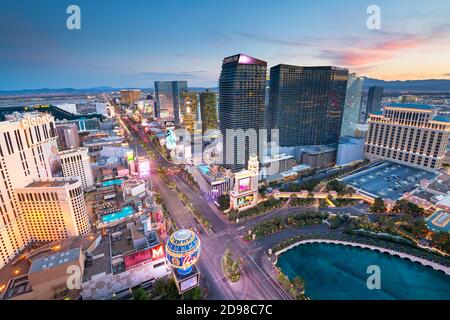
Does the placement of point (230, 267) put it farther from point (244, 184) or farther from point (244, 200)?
point (244, 184)

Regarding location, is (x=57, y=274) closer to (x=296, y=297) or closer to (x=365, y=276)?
(x=296, y=297)

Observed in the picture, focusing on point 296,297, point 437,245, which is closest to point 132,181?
point 296,297

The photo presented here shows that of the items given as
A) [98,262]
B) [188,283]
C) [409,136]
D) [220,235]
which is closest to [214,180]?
[220,235]

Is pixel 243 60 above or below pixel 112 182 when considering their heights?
above

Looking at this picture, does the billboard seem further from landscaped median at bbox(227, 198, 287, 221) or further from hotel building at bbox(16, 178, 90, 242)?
landscaped median at bbox(227, 198, 287, 221)

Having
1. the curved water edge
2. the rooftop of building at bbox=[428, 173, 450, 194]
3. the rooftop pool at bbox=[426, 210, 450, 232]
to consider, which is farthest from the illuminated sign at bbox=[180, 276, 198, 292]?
the rooftop of building at bbox=[428, 173, 450, 194]

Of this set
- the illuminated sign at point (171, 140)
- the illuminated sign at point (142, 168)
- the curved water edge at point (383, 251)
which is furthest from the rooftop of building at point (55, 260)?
the illuminated sign at point (171, 140)
